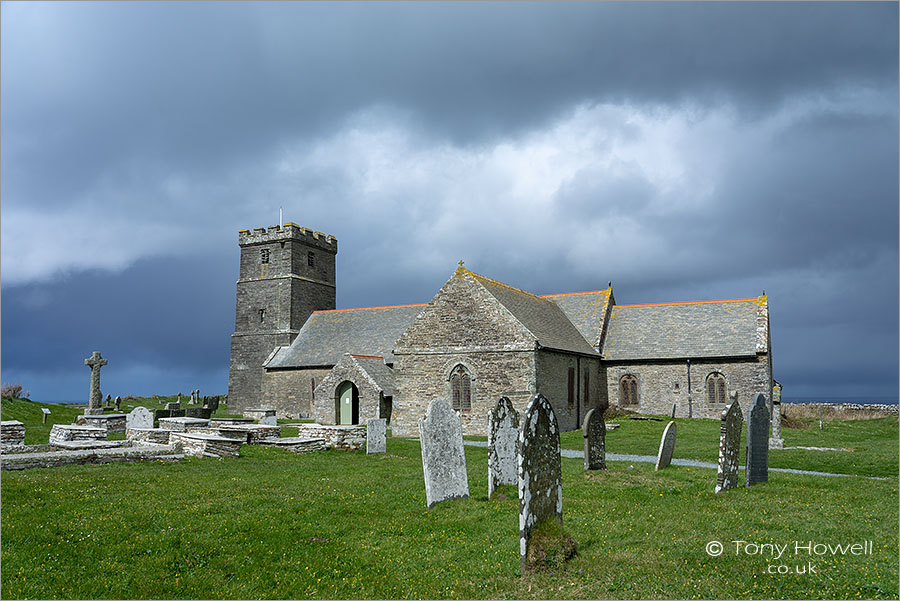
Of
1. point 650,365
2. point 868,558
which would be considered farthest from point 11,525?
point 650,365

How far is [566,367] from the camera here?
108 ft

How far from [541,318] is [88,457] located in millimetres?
23156

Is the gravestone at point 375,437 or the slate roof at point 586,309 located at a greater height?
the slate roof at point 586,309

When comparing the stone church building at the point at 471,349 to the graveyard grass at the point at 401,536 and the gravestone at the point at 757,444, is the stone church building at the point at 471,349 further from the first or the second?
the graveyard grass at the point at 401,536

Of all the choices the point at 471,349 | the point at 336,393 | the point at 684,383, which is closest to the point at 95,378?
the point at 336,393

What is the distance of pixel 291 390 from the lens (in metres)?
44.9

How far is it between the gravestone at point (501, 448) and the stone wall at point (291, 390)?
3180 centimetres

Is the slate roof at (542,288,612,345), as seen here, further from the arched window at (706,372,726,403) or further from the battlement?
the battlement

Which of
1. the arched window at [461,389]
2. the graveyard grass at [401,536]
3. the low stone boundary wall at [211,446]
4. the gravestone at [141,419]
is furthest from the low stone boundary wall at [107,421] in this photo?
the arched window at [461,389]

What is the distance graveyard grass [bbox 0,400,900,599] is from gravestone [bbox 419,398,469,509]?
342 mm

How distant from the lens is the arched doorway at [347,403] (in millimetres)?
36844

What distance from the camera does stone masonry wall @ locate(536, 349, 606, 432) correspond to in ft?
98.5

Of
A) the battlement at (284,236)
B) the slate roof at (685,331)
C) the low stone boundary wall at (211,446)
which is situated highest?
the battlement at (284,236)

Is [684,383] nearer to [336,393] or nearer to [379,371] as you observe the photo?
[379,371]
